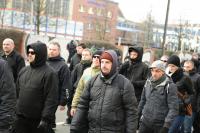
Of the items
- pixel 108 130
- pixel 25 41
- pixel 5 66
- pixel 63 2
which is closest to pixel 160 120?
pixel 108 130

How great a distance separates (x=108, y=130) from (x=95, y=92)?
1.54 feet

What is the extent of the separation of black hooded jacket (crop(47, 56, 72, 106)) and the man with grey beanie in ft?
5.43

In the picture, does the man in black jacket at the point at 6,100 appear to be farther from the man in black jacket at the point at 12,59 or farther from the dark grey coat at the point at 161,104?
the man in black jacket at the point at 12,59

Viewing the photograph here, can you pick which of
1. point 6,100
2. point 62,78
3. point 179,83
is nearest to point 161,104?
point 179,83

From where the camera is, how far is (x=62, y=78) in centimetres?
782

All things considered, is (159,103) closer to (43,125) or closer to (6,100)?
(43,125)

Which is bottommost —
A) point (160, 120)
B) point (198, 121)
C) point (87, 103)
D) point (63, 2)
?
point (198, 121)

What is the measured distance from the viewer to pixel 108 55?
5000mm

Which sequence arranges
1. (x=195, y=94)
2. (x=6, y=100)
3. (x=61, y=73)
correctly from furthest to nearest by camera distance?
(x=195, y=94) < (x=61, y=73) < (x=6, y=100)

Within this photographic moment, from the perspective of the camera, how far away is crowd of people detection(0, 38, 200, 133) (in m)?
4.95

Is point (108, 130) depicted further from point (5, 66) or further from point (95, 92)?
point (5, 66)

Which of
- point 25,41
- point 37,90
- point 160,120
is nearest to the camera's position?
point 37,90

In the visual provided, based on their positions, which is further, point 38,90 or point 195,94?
point 195,94

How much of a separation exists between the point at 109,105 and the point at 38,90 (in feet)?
4.35
